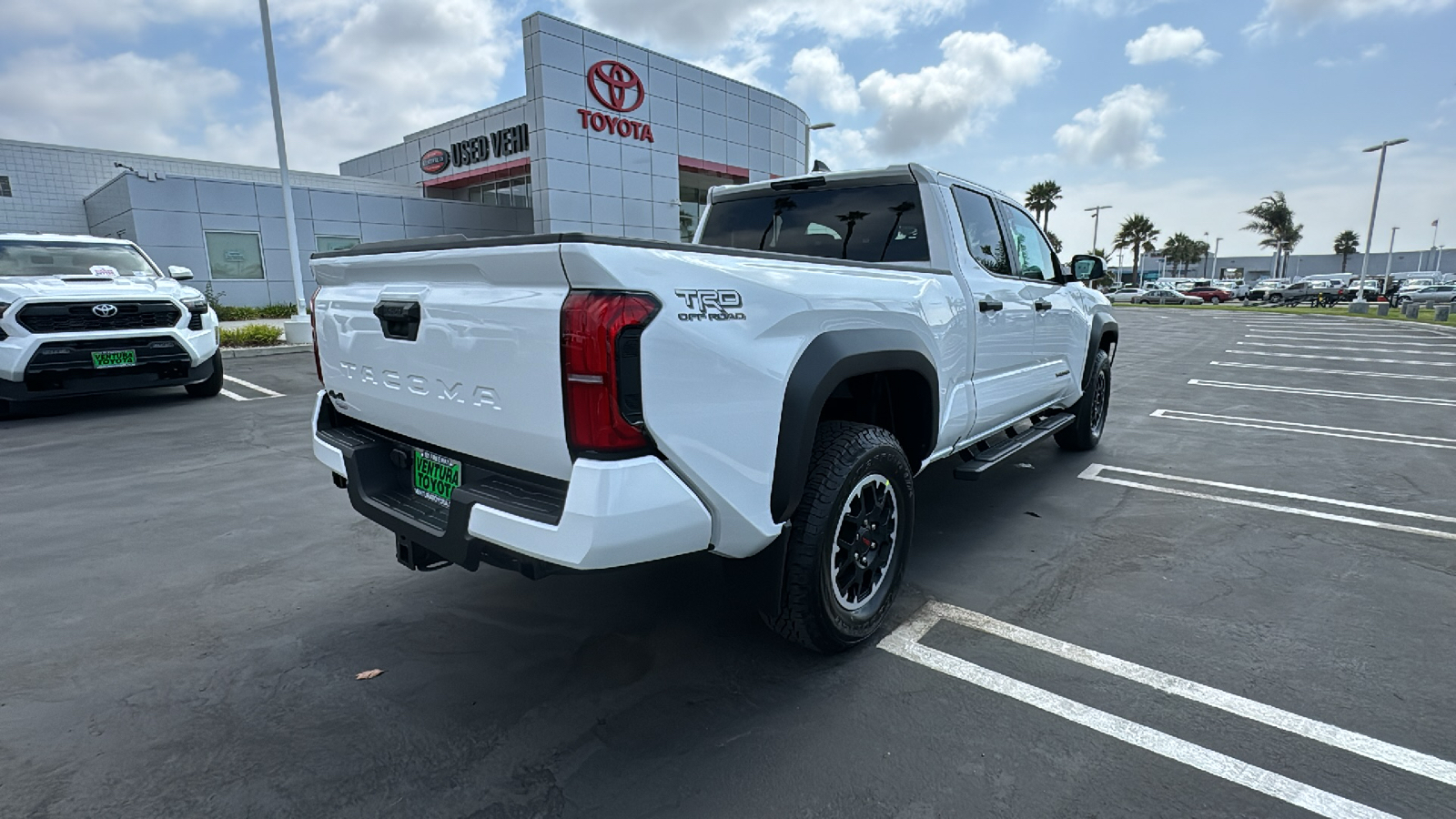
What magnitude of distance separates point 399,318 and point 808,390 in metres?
1.37

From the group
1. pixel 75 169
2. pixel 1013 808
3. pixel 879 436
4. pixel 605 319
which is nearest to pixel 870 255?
pixel 879 436

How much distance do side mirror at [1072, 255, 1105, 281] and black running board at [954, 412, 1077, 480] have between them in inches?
40.5

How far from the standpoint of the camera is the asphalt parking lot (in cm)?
211

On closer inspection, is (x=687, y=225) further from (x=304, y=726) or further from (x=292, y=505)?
(x=304, y=726)

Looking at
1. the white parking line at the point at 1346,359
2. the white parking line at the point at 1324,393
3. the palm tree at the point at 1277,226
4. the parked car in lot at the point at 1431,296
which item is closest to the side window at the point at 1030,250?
the white parking line at the point at 1324,393

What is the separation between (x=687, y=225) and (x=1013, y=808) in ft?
87.7

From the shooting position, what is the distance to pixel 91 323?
7.20 m

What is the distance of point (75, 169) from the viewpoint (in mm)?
24922

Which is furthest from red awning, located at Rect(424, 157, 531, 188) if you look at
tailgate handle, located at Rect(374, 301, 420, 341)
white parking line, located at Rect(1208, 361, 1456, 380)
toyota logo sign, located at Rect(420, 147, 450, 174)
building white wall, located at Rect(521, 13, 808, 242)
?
tailgate handle, located at Rect(374, 301, 420, 341)

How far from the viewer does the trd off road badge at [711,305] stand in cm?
205

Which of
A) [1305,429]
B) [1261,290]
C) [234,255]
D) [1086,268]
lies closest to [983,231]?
[1086,268]

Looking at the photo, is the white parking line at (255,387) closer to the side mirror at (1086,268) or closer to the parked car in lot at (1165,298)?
the side mirror at (1086,268)

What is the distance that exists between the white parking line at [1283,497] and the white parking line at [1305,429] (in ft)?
8.72

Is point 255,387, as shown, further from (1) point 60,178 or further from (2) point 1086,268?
(1) point 60,178
